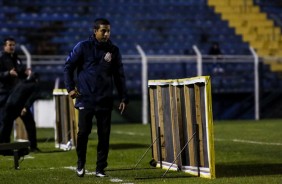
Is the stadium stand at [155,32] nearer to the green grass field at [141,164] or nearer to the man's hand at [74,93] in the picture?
the green grass field at [141,164]

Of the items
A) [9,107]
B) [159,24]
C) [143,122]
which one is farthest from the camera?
[159,24]

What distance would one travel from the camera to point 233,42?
105 ft

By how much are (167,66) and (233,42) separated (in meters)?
4.37

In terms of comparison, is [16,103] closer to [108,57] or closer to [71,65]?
[71,65]

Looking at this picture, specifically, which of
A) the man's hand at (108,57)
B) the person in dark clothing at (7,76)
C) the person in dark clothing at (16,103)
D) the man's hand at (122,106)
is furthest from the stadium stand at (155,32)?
the man's hand at (108,57)

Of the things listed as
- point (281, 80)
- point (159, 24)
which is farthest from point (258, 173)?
point (159, 24)

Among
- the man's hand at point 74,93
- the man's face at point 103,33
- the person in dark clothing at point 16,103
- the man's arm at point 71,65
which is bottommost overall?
the person in dark clothing at point 16,103

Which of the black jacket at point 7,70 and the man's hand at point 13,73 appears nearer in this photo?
the man's hand at point 13,73

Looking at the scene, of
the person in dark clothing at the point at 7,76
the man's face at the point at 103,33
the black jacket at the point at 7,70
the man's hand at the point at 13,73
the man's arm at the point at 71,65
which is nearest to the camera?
the man's face at the point at 103,33

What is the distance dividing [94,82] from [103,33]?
1.82ft

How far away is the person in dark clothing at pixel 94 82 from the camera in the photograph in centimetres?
1008

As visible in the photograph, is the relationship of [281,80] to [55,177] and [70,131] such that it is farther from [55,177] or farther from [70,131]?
[55,177]

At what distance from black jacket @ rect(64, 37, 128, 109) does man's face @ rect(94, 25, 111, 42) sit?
0.21 ft

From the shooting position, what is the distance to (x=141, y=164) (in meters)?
12.0
